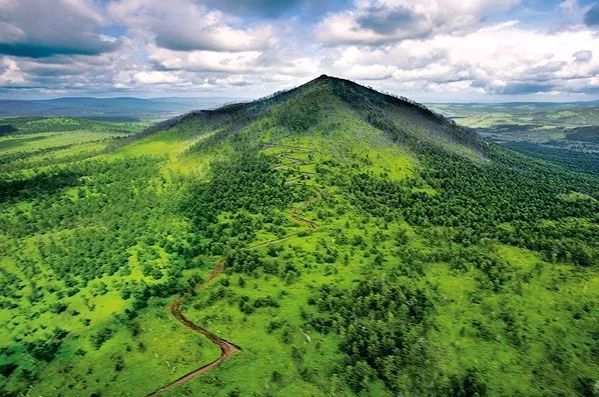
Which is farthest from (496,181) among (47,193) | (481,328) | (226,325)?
(47,193)

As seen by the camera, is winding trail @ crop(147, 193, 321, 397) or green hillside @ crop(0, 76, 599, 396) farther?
green hillside @ crop(0, 76, 599, 396)

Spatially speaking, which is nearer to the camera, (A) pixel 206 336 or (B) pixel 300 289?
(A) pixel 206 336

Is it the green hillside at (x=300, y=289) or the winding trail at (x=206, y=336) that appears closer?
the winding trail at (x=206, y=336)

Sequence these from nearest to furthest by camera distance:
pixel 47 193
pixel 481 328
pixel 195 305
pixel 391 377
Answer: pixel 391 377, pixel 481 328, pixel 195 305, pixel 47 193

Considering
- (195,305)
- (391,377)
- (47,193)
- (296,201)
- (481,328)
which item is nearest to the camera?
(391,377)

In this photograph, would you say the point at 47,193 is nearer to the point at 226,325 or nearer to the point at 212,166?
the point at 212,166

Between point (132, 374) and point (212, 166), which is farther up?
point (212, 166)

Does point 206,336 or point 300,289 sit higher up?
point 300,289

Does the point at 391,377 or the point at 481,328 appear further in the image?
the point at 481,328
